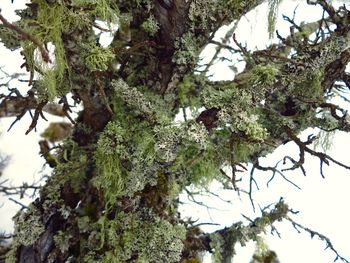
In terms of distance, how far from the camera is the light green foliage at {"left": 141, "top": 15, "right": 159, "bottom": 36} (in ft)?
2.47

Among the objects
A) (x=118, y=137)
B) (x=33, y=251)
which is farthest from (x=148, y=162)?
(x=33, y=251)

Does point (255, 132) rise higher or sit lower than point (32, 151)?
lower

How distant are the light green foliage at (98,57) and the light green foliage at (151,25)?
0.09 m

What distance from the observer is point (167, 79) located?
80cm

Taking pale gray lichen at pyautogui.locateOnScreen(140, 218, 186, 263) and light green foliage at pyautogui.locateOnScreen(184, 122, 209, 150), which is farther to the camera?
pale gray lichen at pyautogui.locateOnScreen(140, 218, 186, 263)

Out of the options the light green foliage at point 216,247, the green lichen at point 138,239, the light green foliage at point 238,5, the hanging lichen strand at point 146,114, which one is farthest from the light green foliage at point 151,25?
the light green foliage at point 216,247

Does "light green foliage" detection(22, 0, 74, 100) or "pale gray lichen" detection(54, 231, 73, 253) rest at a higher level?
"light green foliage" detection(22, 0, 74, 100)

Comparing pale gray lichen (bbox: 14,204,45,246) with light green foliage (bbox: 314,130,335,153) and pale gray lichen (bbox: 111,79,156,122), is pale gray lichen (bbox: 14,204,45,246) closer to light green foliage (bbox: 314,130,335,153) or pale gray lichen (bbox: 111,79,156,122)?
pale gray lichen (bbox: 111,79,156,122)

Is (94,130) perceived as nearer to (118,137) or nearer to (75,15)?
(118,137)

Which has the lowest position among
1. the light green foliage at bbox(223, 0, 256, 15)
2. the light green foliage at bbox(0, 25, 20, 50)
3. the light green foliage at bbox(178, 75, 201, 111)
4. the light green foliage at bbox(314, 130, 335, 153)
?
the light green foliage at bbox(314, 130, 335, 153)

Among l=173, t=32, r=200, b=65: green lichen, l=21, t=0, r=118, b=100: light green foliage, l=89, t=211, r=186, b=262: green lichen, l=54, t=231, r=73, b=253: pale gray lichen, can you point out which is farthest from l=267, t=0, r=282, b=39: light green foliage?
l=54, t=231, r=73, b=253: pale gray lichen

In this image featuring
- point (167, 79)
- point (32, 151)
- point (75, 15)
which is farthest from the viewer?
point (32, 151)

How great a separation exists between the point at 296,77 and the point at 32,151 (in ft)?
3.40

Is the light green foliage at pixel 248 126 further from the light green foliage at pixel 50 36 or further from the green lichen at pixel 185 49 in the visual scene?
the light green foliage at pixel 50 36
